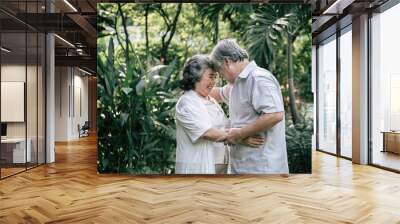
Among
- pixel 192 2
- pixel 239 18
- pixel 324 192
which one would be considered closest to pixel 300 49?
pixel 239 18

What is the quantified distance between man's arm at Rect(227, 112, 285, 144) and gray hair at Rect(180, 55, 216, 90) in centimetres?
99

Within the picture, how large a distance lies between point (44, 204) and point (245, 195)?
240 centimetres

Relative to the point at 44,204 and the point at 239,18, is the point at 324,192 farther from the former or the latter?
the point at 44,204

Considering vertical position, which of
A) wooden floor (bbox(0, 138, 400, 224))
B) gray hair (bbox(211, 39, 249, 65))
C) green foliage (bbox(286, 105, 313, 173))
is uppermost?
gray hair (bbox(211, 39, 249, 65))

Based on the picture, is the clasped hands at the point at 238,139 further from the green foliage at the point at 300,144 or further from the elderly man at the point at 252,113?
the green foliage at the point at 300,144

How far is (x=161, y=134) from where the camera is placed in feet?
21.9

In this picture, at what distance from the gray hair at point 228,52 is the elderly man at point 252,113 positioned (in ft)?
0.05

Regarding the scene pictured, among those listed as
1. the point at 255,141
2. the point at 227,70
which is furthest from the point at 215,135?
the point at 227,70

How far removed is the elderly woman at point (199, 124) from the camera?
6.49 meters

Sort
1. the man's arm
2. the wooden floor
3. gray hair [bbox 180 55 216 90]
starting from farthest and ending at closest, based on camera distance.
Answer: gray hair [bbox 180 55 216 90] < the man's arm < the wooden floor

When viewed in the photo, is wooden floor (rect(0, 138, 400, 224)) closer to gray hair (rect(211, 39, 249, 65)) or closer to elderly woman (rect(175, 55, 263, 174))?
elderly woman (rect(175, 55, 263, 174))

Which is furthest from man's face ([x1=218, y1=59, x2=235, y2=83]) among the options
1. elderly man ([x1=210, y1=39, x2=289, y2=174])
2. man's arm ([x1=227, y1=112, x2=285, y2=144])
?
man's arm ([x1=227, y1=112, x2=285, y2=144])

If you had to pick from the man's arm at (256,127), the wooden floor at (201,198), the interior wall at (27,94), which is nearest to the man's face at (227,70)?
the man's arm at (256,127)

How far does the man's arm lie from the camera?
20.9 feet
